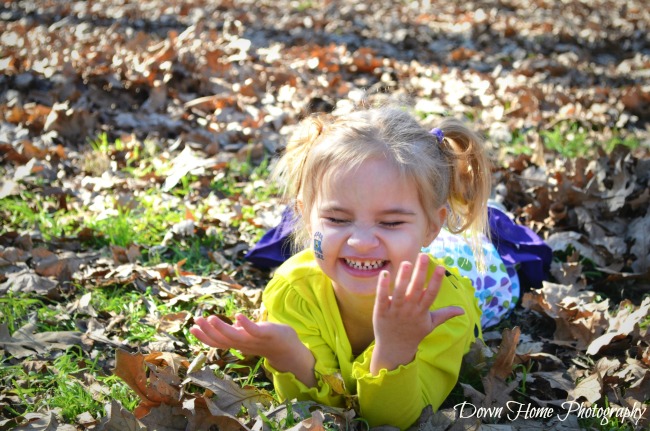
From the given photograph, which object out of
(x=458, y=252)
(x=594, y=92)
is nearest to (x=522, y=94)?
(x=594, y=92)

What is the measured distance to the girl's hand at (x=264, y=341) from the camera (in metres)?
2.14

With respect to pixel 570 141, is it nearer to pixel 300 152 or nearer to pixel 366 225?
pixel 300 152

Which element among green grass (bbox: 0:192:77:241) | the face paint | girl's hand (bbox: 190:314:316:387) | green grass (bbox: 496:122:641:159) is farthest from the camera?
green grass (bbox: 496:122:641:159)

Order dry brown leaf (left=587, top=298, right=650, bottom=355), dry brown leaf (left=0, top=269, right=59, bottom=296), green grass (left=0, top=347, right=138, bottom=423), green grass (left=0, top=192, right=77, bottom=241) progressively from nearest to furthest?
1. green grass (left=0, top=347, right=138, bottom=423)
2. dry brown leaf (left=587, top=298, right=650, bottom=355)
3. dry brown leaf (left=0, top=269, right=59, bottom=296)
4. green grass (left=0, top=192, right=77, bottom=241)

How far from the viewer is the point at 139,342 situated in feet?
9.86

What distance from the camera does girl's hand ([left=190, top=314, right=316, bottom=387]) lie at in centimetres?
214

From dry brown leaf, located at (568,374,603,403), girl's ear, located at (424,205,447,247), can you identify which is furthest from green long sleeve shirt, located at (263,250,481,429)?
dry brown leaf, located at (568,374,603,403)

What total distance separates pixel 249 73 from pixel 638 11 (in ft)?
23.4

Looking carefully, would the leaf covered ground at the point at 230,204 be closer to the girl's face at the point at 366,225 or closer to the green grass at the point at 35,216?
the green grass at the point at 35,216

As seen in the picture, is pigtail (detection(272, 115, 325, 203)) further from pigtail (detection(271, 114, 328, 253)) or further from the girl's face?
the girl's face

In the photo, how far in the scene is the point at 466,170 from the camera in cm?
276

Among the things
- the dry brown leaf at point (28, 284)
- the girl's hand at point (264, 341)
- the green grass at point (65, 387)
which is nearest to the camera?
the girl's hand at point (264, 341)

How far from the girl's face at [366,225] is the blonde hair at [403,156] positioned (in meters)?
0.05

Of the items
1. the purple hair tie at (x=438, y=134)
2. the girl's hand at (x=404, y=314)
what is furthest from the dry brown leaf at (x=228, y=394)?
the purple hair tie at (x=438, y=134)
